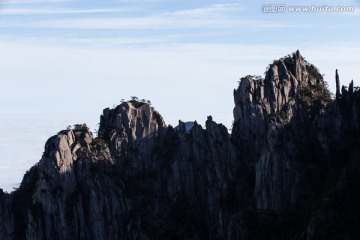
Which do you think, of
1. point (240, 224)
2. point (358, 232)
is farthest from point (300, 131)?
point (358, 232)

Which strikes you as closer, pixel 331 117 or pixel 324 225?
pixel 324 225

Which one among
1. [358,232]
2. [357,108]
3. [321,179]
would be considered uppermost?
[357,108]

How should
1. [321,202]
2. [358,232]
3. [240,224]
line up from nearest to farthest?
[358,232]
[321,202]
[240,224]

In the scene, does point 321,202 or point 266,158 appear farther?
point 266,158

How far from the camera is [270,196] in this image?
19162cm

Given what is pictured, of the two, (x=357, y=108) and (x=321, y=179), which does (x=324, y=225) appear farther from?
(x=357, y=108)

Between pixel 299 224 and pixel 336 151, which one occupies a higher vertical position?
pixel 336 151

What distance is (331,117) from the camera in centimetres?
19812

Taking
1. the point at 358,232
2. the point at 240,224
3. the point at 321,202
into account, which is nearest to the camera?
the point at 358,232

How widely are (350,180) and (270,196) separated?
16649 millimetres

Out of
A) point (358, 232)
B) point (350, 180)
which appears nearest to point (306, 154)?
point (350, 180)

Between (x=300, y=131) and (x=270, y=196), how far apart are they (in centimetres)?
1395

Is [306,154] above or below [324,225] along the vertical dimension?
above

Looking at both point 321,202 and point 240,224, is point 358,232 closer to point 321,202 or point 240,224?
point 321,202
